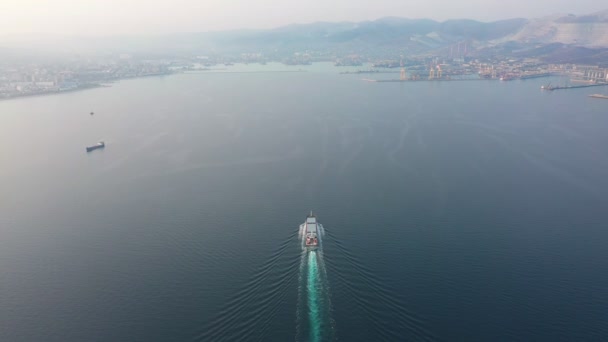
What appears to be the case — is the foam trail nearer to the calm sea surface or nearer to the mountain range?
the calm sea surface

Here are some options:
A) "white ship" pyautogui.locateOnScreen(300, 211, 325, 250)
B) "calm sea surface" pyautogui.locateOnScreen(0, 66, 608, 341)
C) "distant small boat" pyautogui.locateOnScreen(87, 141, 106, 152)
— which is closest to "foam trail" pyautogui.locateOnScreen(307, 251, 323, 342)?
"calm sea surface" pyautogui.locateOnScreen(0, 66, 608, 341)

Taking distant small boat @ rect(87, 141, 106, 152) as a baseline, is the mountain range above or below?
above

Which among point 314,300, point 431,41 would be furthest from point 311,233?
point 431,41

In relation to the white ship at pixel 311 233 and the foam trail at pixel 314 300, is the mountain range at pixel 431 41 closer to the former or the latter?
the white ship at pixel 311 233

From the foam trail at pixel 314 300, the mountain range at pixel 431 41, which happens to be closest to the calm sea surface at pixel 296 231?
the foam trail at pixel 314 300

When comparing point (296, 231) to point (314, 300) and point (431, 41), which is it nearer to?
point (314, 300)

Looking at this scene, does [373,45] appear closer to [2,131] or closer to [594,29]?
[594,29]
